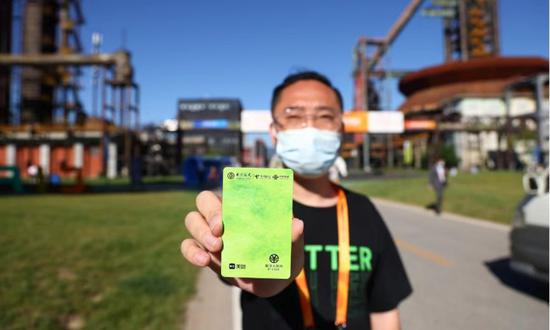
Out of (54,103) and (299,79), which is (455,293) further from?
(54,103)

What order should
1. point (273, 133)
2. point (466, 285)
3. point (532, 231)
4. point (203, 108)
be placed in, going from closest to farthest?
point (273, 133), point (532, 231), point (466, 285), point (203, 108)

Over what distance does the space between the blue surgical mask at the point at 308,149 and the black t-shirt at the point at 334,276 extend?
194 mm

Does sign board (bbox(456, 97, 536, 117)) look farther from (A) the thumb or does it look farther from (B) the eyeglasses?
(A) the thumb

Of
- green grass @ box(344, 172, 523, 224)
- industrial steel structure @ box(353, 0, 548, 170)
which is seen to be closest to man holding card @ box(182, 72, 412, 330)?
green grass @ box(344, 172, 523, 224)

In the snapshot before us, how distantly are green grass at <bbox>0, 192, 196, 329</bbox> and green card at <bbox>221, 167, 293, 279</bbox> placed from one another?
2.69m

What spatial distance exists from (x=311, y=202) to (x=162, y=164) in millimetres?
36249

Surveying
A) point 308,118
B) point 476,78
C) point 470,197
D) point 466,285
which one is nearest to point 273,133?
point 308,118

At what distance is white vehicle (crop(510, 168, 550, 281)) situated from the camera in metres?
3.88

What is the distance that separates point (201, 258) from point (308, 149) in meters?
0.78

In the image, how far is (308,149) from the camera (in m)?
1.59

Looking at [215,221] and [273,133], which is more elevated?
[273,133]

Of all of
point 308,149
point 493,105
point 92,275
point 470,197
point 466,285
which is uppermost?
point 493,105

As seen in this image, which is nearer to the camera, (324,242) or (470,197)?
(324,242)

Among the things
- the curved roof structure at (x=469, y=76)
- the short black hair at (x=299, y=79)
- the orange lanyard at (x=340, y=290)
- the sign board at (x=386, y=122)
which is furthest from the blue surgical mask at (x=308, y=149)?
the curved roof structure at (x=469, y=76)
